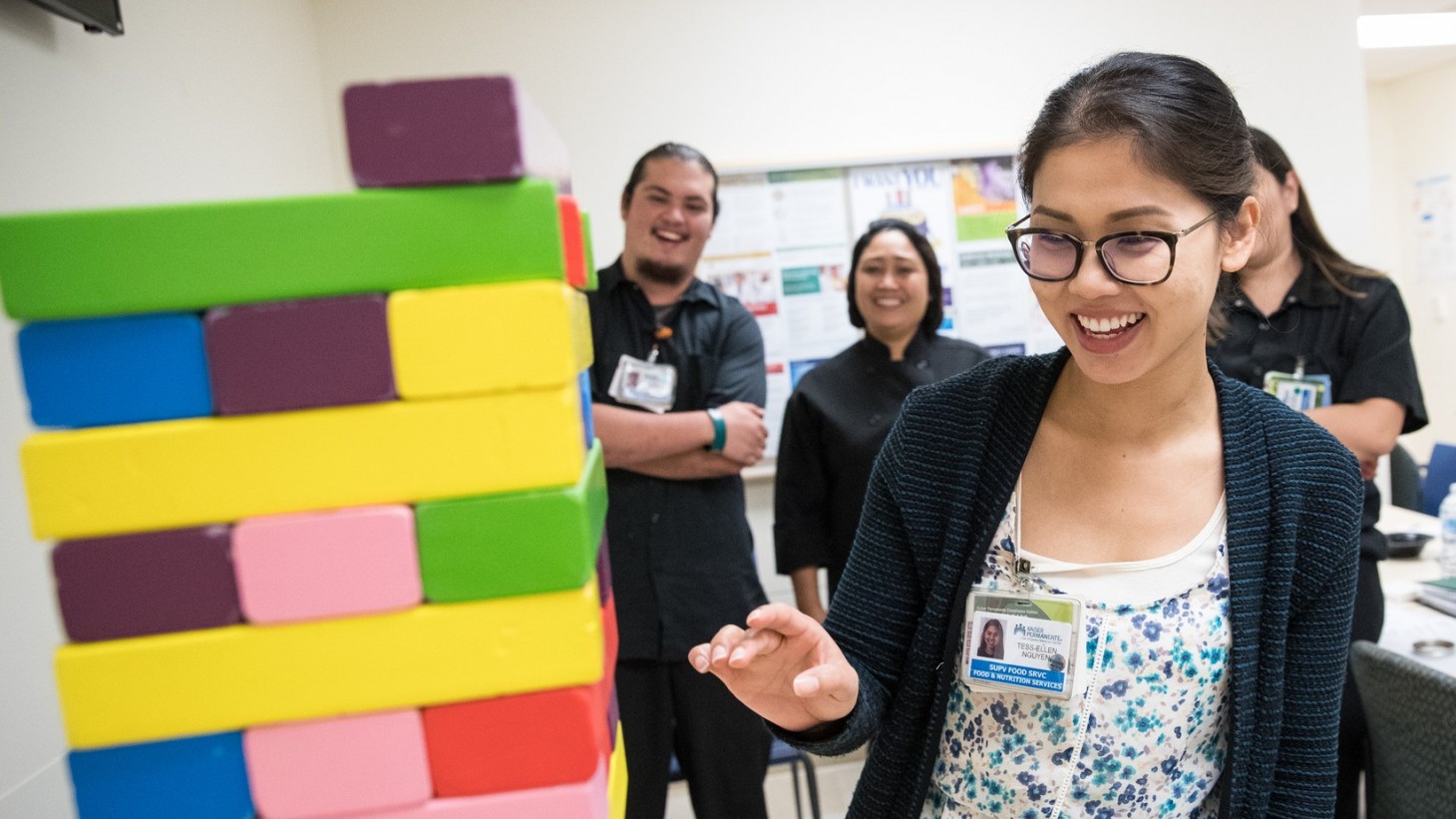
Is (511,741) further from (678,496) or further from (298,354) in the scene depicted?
(678,496)

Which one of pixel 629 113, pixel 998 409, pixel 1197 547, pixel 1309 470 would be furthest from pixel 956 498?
pixel 629 113

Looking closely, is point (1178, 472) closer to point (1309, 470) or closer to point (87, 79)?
point (1309, 470)

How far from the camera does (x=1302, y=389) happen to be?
6.39 ft

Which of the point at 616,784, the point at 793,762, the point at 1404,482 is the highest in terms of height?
the point at 616,784

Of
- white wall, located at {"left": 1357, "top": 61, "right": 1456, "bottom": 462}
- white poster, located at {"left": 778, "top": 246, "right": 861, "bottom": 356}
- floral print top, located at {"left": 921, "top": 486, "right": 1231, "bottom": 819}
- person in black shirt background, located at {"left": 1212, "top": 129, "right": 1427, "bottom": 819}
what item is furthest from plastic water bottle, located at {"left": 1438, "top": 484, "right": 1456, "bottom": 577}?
white wall, located at {"left": 1357, "top": 61, "right": 1456, "bottom": 462}

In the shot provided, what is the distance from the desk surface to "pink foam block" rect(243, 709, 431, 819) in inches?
79.3

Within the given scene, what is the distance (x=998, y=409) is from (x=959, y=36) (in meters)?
2.59

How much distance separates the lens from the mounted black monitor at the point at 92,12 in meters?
1.37

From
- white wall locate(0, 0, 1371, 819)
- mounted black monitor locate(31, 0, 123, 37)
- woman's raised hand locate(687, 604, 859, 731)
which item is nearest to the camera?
woman's raised hand locate(687, 604, 859, 731)

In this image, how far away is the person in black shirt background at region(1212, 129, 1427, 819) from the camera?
1.87 meters

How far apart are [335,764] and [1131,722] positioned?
82 cm

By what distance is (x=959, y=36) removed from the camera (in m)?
3.21

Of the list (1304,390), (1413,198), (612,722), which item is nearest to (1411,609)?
(1304,390)

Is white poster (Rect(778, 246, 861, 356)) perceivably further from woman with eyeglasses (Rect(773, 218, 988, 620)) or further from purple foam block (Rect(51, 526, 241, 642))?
purple foam block (Rect(51, 526, 241, 642))
